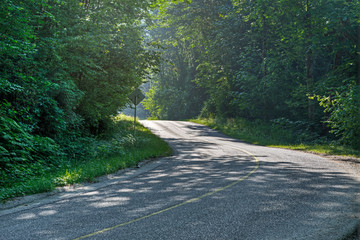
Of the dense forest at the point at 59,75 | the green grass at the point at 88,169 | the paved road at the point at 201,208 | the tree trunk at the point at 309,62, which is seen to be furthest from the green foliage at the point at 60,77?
the tree trunk at the point at 309,62

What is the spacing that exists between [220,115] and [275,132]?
10.2 m

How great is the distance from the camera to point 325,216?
590 cm

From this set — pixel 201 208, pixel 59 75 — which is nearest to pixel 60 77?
pixel 59 75

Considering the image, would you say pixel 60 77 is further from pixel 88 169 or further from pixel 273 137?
pixel 273 137

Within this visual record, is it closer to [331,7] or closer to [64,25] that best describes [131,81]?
[64,25]

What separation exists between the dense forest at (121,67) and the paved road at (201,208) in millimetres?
3079

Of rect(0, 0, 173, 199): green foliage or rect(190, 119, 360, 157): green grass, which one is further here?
rect(190, 119, 360, 157): green grass

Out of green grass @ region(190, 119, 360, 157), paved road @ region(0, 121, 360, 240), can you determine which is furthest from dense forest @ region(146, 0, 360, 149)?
paved road @ region(0, 121, 360, 240)

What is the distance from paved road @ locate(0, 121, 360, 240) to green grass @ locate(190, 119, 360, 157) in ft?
25.2

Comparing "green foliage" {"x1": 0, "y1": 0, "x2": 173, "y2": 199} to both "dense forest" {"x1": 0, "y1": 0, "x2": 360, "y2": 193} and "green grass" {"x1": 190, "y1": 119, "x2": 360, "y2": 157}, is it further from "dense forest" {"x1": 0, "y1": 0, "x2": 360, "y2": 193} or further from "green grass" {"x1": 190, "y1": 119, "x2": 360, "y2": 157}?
"green grass" {"x1": 190, "y1": 119, "x2": 360, "y2": 157}

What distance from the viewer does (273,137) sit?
86.0 ft

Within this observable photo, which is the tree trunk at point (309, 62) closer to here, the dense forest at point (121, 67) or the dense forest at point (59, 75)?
the dense forest at point (121, 67)

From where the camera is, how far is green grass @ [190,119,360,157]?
17722mm

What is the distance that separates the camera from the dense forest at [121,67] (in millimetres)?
10414
